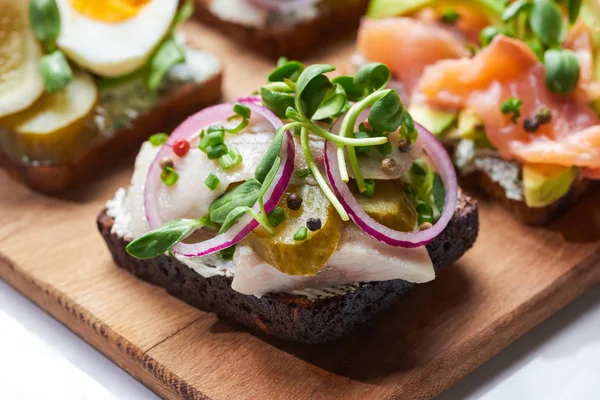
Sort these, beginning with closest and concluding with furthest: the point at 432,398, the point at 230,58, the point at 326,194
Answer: the point at 326,194 → the point at 432,398 → the point at 230,58

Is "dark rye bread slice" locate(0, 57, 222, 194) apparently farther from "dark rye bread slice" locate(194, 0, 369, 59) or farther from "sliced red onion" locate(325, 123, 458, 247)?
"sliced red onion" locate(325, 123, 458, 247)

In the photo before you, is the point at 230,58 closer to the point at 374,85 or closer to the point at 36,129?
the point at 36,129

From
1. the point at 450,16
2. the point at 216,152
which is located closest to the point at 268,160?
the point at 216,152

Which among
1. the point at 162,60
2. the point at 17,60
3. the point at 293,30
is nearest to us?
the point at 17,60

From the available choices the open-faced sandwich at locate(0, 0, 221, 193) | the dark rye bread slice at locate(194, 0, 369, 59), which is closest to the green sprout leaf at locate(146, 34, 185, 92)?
the open-faced sandwich at locate(0, 0, 221, 193)

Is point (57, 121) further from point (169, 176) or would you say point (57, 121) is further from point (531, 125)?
point (531, 125)

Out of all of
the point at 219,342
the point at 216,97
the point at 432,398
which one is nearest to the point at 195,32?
the point at 216,97
